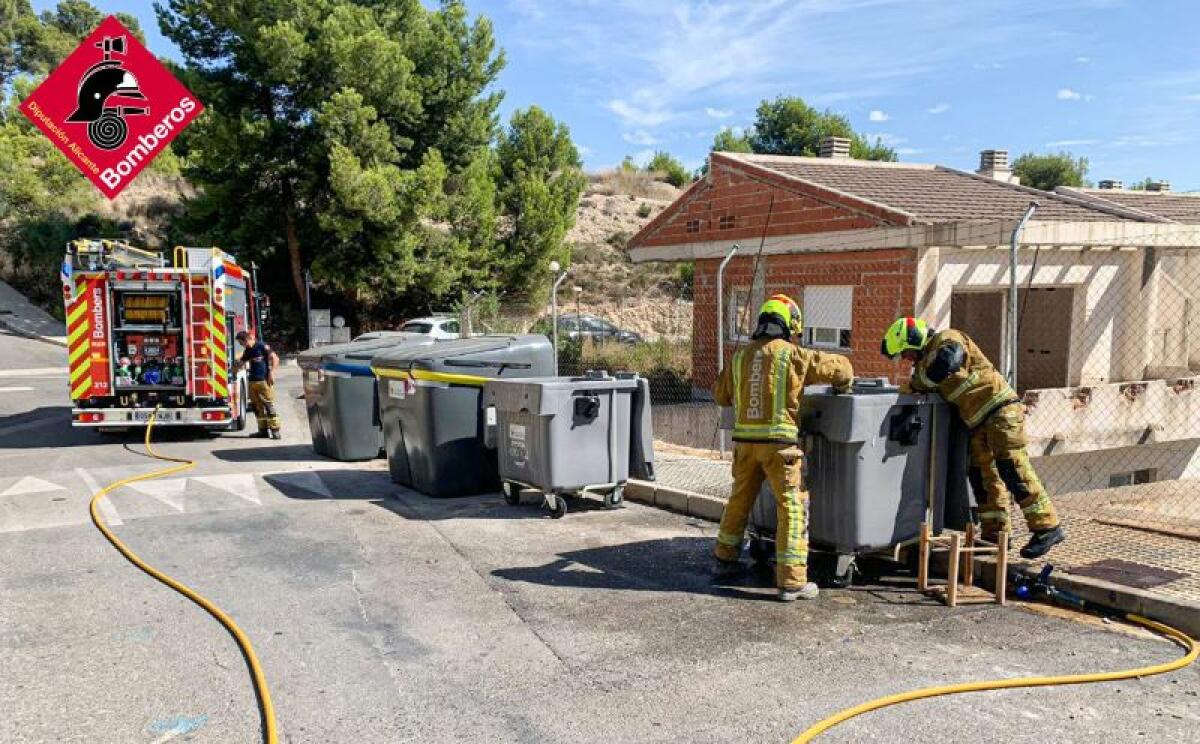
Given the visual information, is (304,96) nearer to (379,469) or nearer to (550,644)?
(379,469)

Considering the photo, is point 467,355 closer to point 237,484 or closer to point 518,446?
point 518,446

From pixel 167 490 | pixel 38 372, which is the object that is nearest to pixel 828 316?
pixel 167 490

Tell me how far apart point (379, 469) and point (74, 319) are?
488 centimetres

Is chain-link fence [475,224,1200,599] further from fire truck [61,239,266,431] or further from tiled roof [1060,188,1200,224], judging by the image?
fire truck [61,239,266,431]

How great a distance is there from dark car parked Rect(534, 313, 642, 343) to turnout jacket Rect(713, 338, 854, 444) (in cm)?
1281

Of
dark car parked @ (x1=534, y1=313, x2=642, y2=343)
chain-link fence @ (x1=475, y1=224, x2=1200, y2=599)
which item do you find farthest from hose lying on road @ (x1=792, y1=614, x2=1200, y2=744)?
dark car parked @ (x1=534, y1=313, x2=642, y2=343)

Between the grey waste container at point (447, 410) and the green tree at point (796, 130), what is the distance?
1698 inches

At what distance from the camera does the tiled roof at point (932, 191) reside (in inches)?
476

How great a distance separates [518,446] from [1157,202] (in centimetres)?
1489

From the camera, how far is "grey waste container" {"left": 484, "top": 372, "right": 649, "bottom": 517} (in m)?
7.29

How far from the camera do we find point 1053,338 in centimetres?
1388

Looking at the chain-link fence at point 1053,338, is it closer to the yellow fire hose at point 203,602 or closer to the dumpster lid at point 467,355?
the dumpster lid at point 467,355

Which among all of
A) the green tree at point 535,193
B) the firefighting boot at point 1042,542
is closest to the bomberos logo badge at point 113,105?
the green tree at point 535,193

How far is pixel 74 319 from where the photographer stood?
11445 mm
